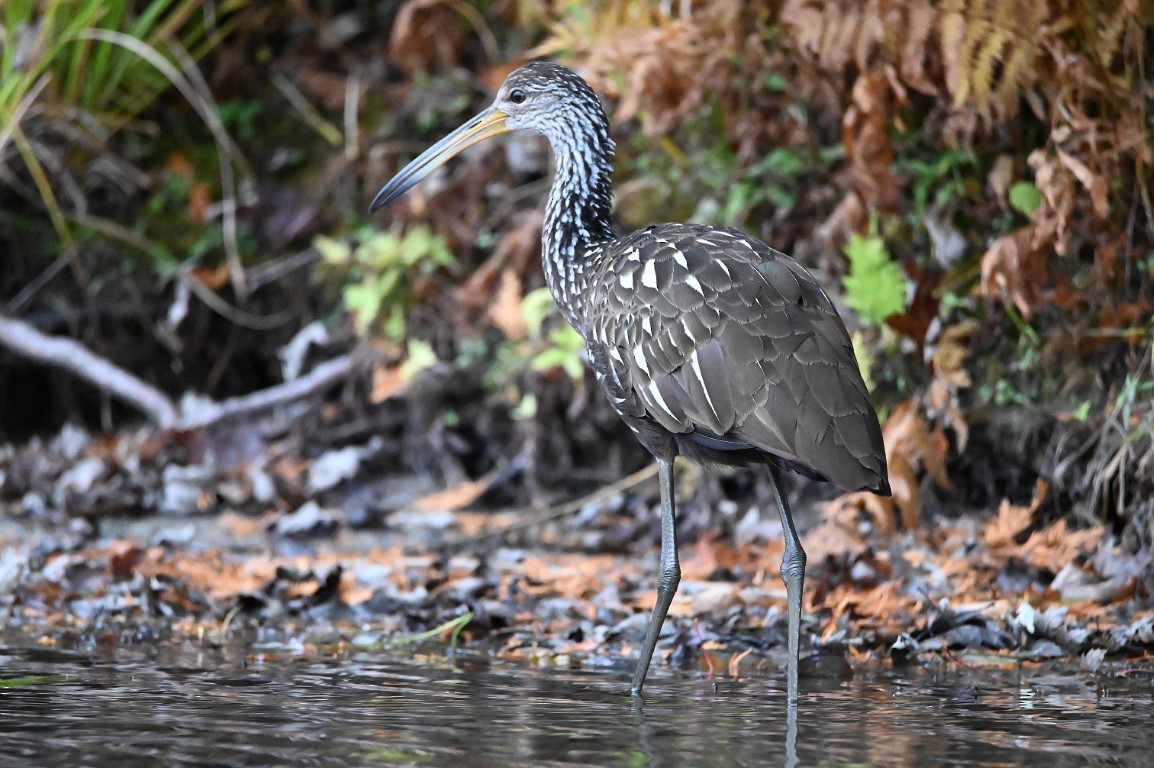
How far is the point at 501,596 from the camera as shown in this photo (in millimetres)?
5750

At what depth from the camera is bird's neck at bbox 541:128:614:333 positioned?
5.15 meters

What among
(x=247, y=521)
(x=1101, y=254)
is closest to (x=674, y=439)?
(x=1101, y=254)

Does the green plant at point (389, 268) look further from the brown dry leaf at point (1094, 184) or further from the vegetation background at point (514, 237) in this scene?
the brown dry leaf at point (1094, 184)

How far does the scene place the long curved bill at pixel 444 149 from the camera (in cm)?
565

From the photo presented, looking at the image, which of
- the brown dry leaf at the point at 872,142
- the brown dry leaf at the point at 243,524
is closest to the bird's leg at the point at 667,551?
the brown dry leaf at the point at 872,142

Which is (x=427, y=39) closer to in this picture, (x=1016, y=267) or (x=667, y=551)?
(x=1016, y=267)

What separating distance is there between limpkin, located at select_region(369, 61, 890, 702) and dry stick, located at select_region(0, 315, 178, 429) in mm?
4242

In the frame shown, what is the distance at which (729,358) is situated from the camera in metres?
4.36

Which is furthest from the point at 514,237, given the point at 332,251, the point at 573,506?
the point at 573,506

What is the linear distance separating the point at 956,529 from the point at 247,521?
347cm

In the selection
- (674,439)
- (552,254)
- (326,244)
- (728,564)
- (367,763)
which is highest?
(326,244)

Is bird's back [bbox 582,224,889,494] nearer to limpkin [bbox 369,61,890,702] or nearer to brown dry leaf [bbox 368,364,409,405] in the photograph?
limpkin [bbox 369,61,890,702]

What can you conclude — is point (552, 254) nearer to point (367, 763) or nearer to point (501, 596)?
point (501, 596)

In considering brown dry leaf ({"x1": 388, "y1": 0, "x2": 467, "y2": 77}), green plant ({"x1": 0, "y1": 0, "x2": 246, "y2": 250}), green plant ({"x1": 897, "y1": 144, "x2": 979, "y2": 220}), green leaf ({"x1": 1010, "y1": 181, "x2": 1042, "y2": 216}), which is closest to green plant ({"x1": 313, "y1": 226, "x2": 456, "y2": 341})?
brown dry leaf ({"x1": 388, "y1": 0, "x2": 467, "y2": 77})
